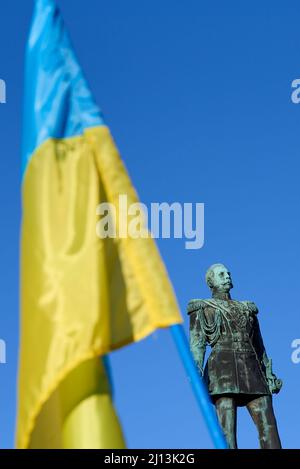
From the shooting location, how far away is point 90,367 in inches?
224

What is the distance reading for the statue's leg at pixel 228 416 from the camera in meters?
9.91

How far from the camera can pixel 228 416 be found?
9.97 meters

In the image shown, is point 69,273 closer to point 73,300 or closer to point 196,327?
point 73,300

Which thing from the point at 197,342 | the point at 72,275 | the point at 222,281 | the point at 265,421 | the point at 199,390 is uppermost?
the point at 222,281

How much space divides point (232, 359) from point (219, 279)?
970mm

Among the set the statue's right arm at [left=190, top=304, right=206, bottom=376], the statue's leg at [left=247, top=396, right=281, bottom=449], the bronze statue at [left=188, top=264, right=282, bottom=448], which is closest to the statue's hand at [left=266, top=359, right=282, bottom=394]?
the bronze statue at [left=188, top=264, right=282, bottom=448]

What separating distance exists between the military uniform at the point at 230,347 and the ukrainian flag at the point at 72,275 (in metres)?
4.43

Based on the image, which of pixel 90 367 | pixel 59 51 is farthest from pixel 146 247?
pixel 59 51

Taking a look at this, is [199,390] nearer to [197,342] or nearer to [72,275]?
[72,275]

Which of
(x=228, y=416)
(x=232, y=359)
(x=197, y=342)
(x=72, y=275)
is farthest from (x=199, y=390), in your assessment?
(x=197, y=342)

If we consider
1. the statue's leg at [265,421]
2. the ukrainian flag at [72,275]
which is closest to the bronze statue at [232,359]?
the statue's leg at [265,421]

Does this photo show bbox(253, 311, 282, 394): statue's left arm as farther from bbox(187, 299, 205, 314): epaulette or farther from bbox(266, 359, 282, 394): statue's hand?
bbox(187, 299, 205, 314): epaulette

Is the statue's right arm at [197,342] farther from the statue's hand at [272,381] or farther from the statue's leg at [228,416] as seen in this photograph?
the statue's hand at [272,381]
